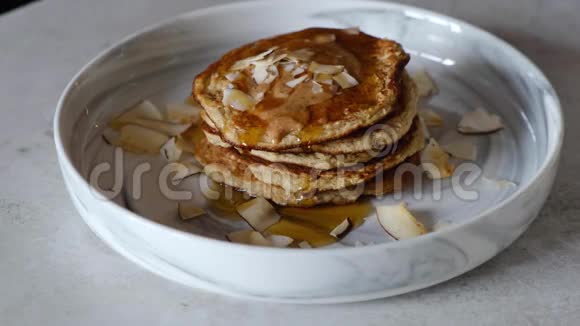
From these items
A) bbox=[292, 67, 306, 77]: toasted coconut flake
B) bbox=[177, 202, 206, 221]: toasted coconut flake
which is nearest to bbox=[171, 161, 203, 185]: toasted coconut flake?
bbox=[177, 202, 206, 221]: toasted coconut flake

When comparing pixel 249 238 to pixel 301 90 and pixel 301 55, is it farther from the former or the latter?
pixel 301 55

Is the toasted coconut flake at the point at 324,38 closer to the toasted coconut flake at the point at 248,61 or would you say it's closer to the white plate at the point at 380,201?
the toasted coconut flake at the point at 248,61

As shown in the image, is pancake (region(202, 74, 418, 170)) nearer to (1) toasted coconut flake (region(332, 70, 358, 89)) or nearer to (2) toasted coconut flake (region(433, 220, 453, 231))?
(1) toasted coconut flake (region(332, 70, 358, 89))

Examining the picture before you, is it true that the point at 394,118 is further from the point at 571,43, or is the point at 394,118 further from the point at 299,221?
the point at 571,43

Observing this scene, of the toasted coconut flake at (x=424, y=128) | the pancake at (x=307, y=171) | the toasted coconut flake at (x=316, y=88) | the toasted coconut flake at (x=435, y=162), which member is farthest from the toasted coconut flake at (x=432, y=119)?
the toasted coconut flake at (x=316, y=88)

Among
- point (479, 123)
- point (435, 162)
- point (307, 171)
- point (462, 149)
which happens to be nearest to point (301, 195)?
point (307, 171)

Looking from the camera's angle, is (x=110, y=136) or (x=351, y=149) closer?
(x=351, y=149)
